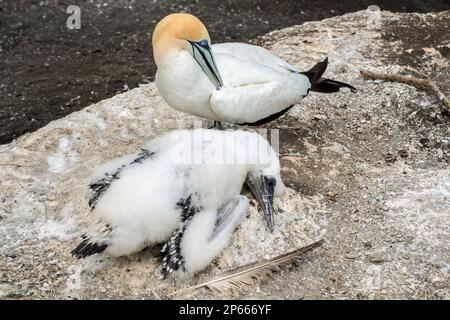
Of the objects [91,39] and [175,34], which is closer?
[175,34]

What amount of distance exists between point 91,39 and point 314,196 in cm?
415

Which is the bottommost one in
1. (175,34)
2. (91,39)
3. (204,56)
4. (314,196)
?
(91,39)

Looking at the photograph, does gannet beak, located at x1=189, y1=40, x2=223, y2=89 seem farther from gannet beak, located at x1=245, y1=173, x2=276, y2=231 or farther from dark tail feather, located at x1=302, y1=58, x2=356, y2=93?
dark tail feather, located at x1=302, y1=58, x2=356, y2=93

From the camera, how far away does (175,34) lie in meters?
3.98

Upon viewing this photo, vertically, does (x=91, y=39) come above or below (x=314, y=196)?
below

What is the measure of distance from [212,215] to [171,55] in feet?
3.36

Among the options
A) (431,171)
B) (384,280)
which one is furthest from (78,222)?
(431,171)

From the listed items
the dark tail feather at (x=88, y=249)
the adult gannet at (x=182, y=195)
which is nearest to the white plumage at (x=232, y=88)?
the adult gannet at (x=182, y=195)

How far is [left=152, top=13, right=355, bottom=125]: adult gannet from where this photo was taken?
4.00 m

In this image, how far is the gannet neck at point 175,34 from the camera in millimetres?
3967

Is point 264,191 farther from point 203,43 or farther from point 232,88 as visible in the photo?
point 203,43

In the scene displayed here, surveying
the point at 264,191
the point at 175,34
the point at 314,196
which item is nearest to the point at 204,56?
the point at 175,34

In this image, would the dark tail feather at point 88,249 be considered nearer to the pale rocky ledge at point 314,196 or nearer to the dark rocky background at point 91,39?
the pale rocky ledge at point 314,196
